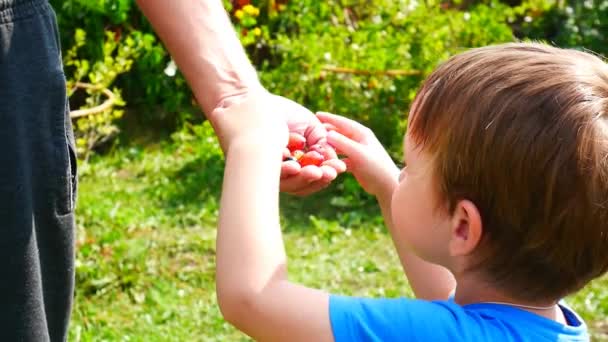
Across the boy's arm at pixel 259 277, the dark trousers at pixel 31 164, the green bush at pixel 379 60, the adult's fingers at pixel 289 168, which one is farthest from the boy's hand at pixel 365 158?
the green bush at pixel 379 60

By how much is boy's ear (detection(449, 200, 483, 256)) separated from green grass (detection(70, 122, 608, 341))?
243 cm

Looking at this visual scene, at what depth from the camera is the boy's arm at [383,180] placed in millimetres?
1859

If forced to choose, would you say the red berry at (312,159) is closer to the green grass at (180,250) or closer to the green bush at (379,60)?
the green grass at (180,250)

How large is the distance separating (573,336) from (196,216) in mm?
3521

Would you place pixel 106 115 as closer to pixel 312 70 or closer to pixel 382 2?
pixel 312 70

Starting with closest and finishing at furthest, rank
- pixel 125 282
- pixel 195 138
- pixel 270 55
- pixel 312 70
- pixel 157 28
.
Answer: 1. pixel 157 28
2. pixel 125 282
3. pixel 312 70
4. pixel 195 138
5. pixel 270 55

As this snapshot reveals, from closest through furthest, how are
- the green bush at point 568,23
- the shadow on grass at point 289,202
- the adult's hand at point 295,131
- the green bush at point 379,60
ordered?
the adult's hand at point 295,131, the shadow on grass at point 289,202, the green bush at point 379,60, the green bush at point 568,23

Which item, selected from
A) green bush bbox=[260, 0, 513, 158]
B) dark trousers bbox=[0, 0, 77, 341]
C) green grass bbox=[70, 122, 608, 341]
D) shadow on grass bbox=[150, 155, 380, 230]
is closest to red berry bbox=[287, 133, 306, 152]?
dark trousers bbox=[0, 0, 77, 341]

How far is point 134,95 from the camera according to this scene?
249 inches

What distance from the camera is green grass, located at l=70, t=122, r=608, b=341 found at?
4.00 meters

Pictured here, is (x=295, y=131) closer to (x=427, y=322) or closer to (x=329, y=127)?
(x=329, y=127)

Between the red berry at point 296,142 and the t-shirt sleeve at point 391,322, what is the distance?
0.50m

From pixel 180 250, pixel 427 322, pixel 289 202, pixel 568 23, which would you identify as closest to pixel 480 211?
pixel 427 322

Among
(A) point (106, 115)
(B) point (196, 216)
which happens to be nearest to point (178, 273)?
(B) point (196, 216)
